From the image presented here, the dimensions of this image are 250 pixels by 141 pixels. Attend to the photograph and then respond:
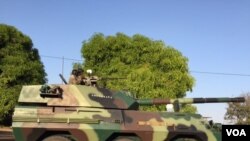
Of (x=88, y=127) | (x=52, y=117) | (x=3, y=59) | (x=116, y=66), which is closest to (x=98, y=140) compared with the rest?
(x=88, y=127)

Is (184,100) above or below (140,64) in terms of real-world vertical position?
below

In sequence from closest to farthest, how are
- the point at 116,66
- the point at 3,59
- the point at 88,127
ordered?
1. the point at 88,127
2. the point at 116,66
3. the point at 3,59

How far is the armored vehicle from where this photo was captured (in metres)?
13.7

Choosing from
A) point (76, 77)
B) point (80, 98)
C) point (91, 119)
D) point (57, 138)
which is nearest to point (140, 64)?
point (76, 77)

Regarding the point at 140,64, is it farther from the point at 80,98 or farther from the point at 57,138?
the point at 57,138

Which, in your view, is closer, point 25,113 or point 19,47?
point 25,113

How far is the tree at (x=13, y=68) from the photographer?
37.5 meters

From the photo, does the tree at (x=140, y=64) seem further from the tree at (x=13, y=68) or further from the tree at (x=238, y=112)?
the tree at (x=238, y=112)

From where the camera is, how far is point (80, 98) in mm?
14383

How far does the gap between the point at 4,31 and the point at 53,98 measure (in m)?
26.5

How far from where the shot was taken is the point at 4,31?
1549 inches

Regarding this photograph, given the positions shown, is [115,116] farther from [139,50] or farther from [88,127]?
[139,50]

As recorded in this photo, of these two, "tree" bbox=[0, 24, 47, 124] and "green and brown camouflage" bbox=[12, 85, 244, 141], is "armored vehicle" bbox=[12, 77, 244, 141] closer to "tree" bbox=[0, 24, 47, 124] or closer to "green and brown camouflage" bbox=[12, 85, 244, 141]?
"green and brown camouflage" bbox=[12, 85, 244, 141]

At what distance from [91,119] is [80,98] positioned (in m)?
0.81
